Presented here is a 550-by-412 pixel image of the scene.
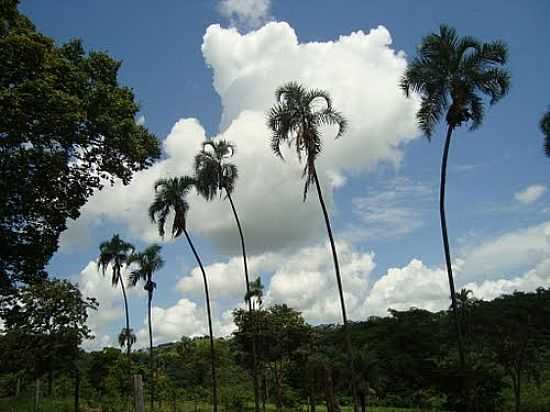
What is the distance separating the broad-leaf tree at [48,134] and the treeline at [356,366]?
1389 centimetres

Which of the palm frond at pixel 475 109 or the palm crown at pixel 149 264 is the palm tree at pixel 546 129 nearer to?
the palm frond at pixel 475 109

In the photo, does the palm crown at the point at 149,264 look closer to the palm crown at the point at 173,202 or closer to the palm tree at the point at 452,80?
the palm crown at the point at 173,202

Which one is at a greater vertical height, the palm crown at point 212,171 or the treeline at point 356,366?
the palm crown at point 212,171

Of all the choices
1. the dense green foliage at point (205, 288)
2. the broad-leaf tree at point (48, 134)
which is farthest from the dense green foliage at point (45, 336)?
the broad-leaf tree at point (48, 134)

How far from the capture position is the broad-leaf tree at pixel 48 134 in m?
13.6

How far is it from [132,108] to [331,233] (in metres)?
10.1

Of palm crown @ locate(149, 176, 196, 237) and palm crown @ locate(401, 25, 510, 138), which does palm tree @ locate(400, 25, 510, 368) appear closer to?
palm crown @ locate(401, 25, 510, 138)

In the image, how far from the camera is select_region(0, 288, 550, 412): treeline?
99.3 ft

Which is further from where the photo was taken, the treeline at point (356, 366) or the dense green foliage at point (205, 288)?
the treeline at point (356, 366)

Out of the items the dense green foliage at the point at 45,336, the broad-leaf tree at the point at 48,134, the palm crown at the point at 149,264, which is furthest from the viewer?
the palm crown at the point at 149,264

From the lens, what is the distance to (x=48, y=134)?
48.5 ft

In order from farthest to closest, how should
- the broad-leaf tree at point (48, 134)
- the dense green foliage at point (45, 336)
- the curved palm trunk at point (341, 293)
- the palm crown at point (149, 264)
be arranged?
the palm crown at point (149, 264) < the dense green foliage at point (45, 336) < the curved palm trunk at point (341, 293) < the broad-leaf tree at point (48, 134)

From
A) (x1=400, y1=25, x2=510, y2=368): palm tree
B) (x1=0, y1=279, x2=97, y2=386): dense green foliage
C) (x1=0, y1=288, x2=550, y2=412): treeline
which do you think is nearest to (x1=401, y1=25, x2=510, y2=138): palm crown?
(x1=400, y1=25, x2=510, y2=368): palm tree

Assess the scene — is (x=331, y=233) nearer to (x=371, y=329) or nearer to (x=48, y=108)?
(x=48, y=108)
